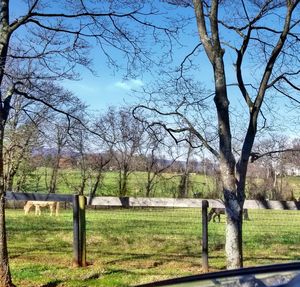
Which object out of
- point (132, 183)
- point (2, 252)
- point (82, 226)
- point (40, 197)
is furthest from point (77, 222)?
point (132, 183)

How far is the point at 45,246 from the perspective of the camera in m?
10.8

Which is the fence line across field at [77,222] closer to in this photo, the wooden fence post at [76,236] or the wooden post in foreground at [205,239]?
the wooden fence post at [76,236]

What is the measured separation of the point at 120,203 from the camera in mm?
9500

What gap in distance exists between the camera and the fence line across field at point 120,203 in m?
8.52

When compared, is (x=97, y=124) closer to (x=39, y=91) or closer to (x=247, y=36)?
(x=39, y=91)

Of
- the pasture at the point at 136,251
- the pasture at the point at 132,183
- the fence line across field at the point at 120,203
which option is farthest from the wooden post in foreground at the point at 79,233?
the pasture at the point at 132,183

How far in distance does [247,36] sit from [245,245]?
5213 millimetres

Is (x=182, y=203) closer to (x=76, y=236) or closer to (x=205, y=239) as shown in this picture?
(x=205, y=239)

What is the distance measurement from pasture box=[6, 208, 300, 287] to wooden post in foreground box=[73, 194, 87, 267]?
0.64 ft

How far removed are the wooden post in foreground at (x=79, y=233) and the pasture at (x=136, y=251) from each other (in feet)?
0.64

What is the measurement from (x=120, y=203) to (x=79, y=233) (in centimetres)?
107

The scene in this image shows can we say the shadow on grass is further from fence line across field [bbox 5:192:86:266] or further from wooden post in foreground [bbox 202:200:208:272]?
wooden post in foreground [bbox 202:200:208:272]

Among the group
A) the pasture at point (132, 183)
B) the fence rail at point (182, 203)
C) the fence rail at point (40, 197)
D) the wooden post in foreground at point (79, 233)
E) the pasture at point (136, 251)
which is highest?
the pasture at point (132, 183)

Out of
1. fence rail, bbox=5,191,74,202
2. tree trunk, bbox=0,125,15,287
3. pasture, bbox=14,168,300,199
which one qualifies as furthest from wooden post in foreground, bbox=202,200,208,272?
pasture, bbox=14,168,300,199
